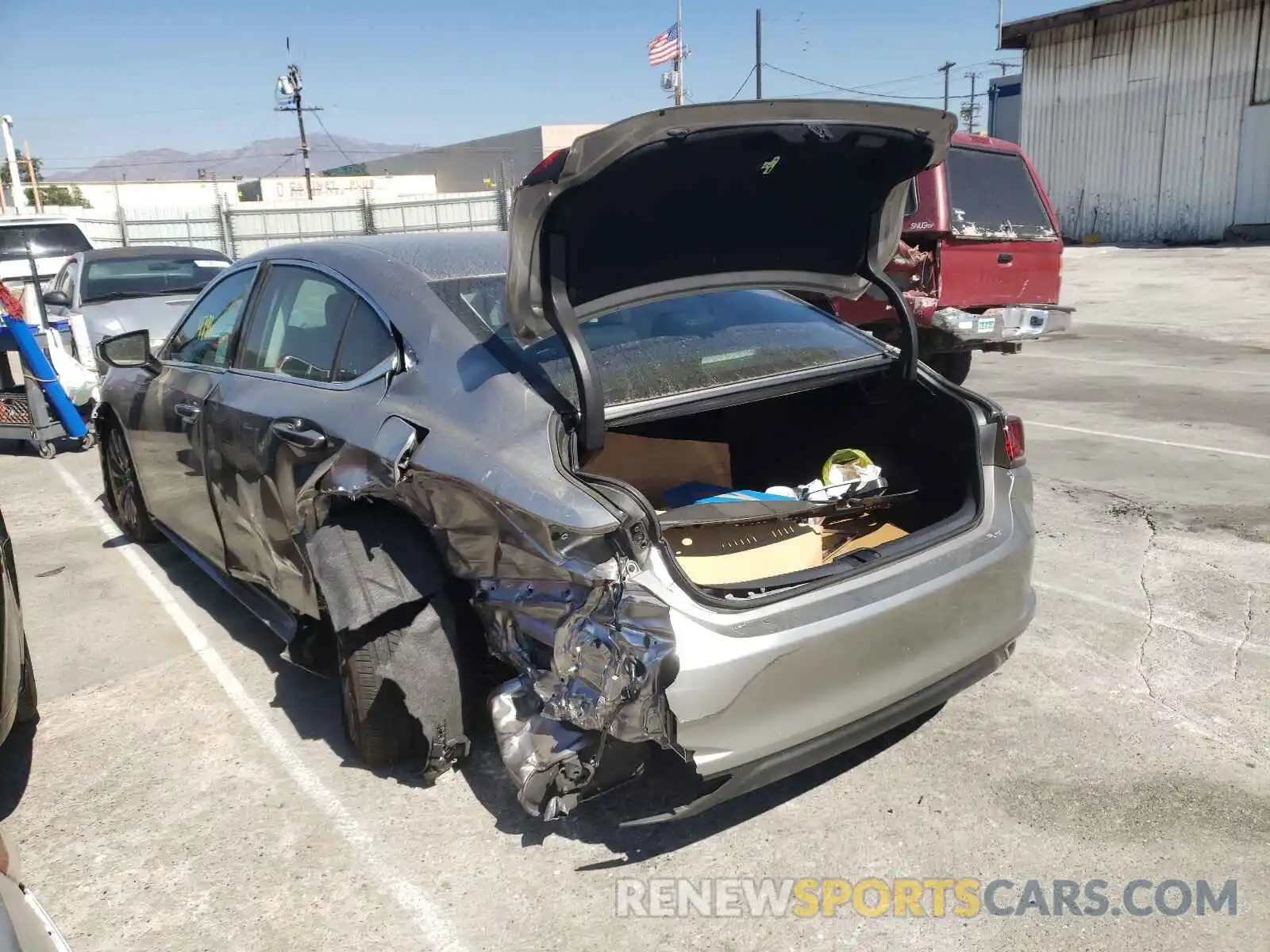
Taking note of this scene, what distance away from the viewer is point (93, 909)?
2676 millimetres

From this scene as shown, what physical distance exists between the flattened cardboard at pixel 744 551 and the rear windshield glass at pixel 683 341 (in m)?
0.51

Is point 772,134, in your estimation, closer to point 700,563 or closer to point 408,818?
point 700,563

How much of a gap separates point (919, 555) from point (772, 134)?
4.21 feet

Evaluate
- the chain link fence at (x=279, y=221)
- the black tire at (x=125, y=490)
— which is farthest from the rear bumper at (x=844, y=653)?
the chain link fence at (x=279, y=221)

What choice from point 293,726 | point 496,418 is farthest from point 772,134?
point 293,726

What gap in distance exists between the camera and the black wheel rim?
5.46m

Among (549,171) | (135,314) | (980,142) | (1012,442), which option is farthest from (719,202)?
(135,314)

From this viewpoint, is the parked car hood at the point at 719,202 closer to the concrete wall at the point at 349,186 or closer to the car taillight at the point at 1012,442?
the car taillight at the point at 1012,442

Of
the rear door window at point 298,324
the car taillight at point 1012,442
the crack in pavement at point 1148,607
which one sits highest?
the rear door window at point 298,324

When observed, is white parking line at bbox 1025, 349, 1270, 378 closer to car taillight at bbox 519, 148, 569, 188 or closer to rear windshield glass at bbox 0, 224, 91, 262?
car taillight at bbox 519, 148, 569, 188

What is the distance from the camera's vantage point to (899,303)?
340 cm

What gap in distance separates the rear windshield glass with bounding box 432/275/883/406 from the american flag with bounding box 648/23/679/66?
28.1 meters

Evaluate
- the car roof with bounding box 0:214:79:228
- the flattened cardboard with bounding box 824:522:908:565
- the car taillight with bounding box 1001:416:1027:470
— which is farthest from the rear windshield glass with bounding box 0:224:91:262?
the car taillight with bounding box 1001:416:1027:470

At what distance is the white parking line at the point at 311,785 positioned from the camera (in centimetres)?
257
